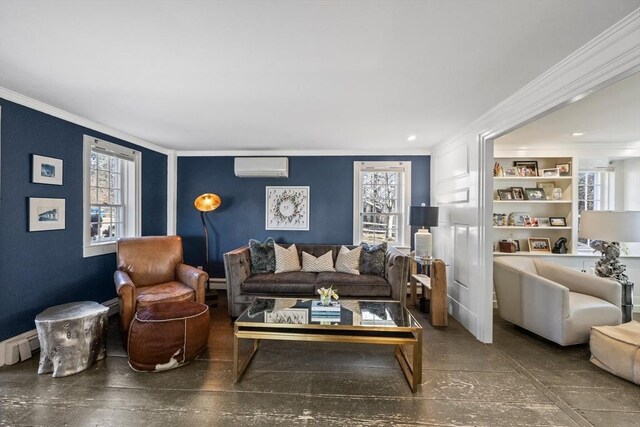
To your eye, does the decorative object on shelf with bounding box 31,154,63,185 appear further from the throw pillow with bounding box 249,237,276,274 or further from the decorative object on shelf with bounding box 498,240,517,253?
the decorative object on shelf with bounding box 498,240,517,253

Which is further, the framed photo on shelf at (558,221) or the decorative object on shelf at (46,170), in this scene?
the framed photo on shelf at (558,221)

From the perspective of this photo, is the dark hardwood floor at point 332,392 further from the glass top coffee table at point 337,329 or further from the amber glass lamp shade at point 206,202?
the amber glass lamp shade at point 206,202

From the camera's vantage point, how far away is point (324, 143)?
4.12 m

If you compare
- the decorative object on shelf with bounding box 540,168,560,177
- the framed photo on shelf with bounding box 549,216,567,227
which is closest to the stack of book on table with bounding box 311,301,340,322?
the framed photo on shelf with bounding box 549,216,567,227

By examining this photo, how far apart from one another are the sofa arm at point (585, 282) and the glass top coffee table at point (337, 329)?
2191 mm

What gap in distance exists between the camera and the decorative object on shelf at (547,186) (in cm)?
410

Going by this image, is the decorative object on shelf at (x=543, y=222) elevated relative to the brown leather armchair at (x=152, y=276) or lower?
elevated

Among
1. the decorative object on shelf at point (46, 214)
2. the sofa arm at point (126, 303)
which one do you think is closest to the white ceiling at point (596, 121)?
the sofa arm at point (126, 303)

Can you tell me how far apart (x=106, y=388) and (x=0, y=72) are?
8.14ft

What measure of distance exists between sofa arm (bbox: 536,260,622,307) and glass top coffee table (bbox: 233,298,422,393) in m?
2.19

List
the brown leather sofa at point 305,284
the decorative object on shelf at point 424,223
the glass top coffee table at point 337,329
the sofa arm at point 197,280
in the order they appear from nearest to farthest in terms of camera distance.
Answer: the glass top coffee table at point 337,329, the sofa arm at point 197,280, the brown leather sofa at point 305,284, the decorative object on shelf at point 424,223

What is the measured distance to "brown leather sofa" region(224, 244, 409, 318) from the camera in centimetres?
344

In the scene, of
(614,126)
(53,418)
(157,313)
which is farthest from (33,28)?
(614,126)

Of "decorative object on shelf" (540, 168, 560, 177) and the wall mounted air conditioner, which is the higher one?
the wall mounted air conditioner
